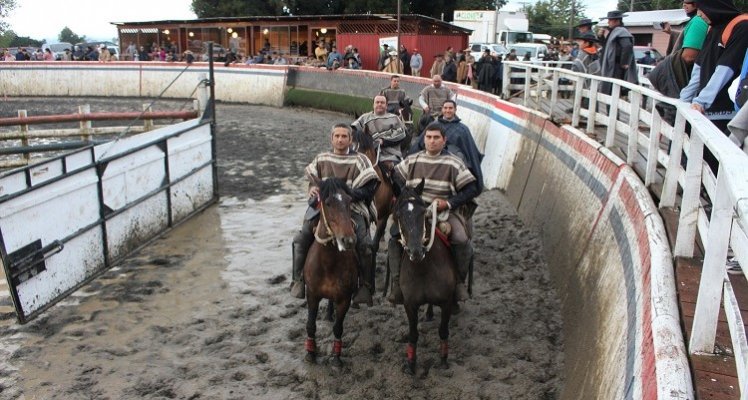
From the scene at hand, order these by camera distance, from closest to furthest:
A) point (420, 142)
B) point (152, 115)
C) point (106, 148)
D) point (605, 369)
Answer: point (605, 369)
point (420, 142)
point (106, 148)
point (152, 115)

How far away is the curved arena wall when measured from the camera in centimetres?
343

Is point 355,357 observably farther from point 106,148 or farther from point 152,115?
point 152,115

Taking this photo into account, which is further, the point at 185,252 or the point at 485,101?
the point at 485,101

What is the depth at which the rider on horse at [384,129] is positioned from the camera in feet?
30.9

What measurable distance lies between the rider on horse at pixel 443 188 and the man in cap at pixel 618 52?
4.73 m

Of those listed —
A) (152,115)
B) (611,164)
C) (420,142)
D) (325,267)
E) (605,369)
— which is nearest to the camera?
(605,369)

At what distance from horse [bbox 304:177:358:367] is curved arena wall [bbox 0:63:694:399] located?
205 cm

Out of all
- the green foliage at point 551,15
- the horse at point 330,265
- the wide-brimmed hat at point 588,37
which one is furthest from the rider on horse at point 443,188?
the green foliage at point 551,15

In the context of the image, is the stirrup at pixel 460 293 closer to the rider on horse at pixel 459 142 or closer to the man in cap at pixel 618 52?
the rider on horse at pixel 459 142

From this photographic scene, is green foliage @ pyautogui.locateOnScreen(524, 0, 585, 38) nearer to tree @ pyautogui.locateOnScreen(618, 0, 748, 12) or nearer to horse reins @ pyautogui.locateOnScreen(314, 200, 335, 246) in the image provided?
tree @ pyautogui.locateOnScreen(618, 0, 748, 12)

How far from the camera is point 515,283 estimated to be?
7.95 metres

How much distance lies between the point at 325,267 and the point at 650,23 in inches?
1226

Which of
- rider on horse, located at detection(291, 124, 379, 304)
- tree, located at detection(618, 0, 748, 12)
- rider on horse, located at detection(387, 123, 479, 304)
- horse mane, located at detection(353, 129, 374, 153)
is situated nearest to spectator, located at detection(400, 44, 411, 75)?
horse mane, located at detection(353, 129, 374, 153)

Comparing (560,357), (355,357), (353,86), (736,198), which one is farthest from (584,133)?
(353,86)
